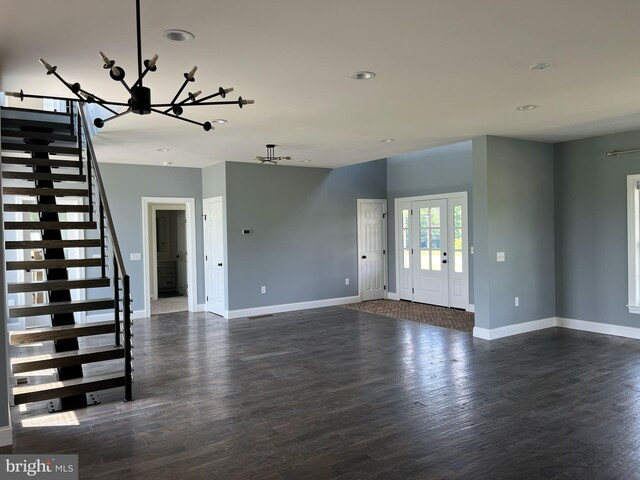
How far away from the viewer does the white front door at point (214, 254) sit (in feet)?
26.0

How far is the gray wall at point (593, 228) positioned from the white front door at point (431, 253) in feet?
6.75

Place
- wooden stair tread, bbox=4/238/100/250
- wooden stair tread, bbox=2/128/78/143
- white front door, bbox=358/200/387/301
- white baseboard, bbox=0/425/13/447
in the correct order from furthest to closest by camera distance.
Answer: white front door, bbox=358/200/387/301, wooden stair tread, bbox=2/128/78/143, wooden stair tread, bbox=4/238/100/250, white baseboard, bbox=0/425/13/447

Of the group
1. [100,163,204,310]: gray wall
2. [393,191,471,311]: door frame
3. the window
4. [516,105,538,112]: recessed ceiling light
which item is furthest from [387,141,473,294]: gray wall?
[100,163,204,310]: gray wall

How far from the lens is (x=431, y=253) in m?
8.61

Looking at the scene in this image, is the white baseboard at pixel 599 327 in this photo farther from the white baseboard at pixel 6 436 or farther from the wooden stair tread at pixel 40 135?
the wooden stair tread at pixel 40 135

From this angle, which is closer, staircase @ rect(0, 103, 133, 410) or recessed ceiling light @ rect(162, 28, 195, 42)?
recessed ceiling light @ rect(162, 28, 195, 42)

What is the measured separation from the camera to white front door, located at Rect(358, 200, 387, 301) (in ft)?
30.3

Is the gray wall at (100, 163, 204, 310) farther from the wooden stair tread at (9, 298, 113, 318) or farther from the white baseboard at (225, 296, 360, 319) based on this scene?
the wooden stair tread at (9, 298, 113, 318)

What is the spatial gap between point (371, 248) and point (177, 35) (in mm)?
7028

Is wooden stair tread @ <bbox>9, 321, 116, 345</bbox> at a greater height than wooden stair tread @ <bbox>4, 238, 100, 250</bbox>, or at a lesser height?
lesser

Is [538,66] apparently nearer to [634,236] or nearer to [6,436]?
[634,236]

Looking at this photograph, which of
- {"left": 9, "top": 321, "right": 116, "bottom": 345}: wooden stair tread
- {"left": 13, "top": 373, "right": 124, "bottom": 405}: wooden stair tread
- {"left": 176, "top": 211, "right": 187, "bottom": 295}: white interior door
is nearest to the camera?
{"left": 13, "top": 373, "right": 124, "bottom": 405}: wooden stair tread

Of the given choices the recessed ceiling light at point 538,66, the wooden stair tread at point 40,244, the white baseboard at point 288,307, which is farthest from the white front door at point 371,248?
the recessed ceiling light at point 538,66

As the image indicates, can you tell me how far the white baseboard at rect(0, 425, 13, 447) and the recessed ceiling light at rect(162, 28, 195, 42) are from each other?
2.84 meters
